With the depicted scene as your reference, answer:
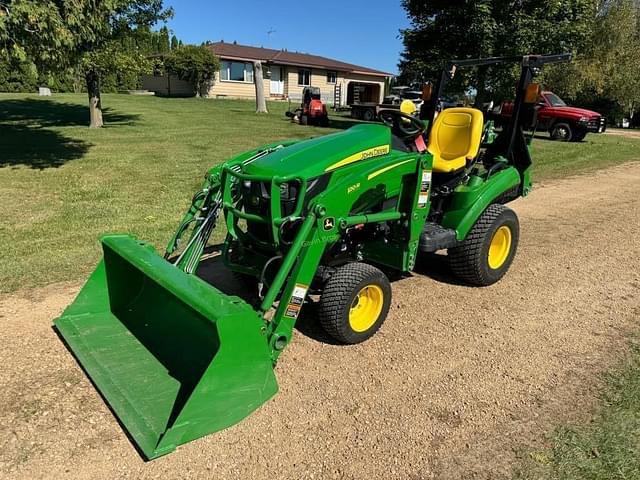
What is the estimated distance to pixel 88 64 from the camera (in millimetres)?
11602

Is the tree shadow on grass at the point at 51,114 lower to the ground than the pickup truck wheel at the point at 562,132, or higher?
lower

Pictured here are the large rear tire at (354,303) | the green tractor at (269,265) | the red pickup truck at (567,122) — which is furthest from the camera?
the red pickup truck at (567,122)

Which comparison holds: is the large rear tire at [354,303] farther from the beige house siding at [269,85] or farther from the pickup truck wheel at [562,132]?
the beige house siding at [269,85]

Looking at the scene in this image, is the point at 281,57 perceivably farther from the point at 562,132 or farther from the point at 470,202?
the point at 470,202

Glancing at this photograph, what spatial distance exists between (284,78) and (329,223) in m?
35.1

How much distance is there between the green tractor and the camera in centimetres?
261

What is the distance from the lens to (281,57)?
36.3 m

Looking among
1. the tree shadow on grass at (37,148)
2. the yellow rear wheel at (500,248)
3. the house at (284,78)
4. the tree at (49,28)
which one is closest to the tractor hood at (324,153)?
the yellow rear wheel at (500,248)

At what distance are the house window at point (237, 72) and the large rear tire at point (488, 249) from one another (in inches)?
1274

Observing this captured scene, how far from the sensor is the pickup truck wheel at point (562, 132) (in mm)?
16859

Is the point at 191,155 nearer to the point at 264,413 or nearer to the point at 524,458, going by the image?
the point at 264,413

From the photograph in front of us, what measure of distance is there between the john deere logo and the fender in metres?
1.37

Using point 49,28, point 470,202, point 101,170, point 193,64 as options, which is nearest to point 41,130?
point 101,170

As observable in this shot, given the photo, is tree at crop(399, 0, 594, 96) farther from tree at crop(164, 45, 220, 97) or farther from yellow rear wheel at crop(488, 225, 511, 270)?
tree at crop(164, 45, 220, 97)
